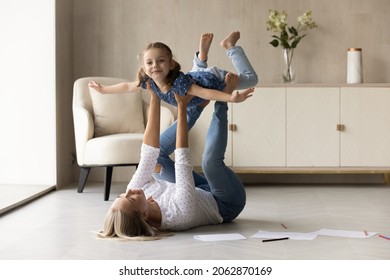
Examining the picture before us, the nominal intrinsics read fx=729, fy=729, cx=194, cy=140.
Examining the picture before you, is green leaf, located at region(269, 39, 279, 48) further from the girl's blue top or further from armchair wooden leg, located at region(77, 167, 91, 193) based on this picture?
the girl's blue top

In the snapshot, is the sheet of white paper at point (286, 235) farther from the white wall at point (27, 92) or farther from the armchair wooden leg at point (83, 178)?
the white wall at point (27, 92)

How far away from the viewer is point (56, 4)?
227 inches

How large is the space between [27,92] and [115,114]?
0.71 metres

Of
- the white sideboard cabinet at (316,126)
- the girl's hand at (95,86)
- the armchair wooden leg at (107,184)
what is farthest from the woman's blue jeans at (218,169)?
the white sideboard cabinet at (316,126)

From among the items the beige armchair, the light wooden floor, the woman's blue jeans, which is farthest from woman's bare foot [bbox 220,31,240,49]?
the beige armchair

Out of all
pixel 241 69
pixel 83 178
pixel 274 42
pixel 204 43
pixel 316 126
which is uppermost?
pixel 274 42

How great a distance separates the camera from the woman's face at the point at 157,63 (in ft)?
12.4

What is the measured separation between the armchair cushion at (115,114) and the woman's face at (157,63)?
197 cm

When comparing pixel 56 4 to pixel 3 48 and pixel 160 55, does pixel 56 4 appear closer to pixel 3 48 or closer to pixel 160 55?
pixel 3 48

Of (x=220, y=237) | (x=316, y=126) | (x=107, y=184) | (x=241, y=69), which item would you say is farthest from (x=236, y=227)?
(x=316, y=126)

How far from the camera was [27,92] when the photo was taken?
5.73 meters

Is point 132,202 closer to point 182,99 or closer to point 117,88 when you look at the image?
point 182,99

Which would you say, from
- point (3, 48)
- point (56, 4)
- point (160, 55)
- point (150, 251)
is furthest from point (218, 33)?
point (150, 251)
